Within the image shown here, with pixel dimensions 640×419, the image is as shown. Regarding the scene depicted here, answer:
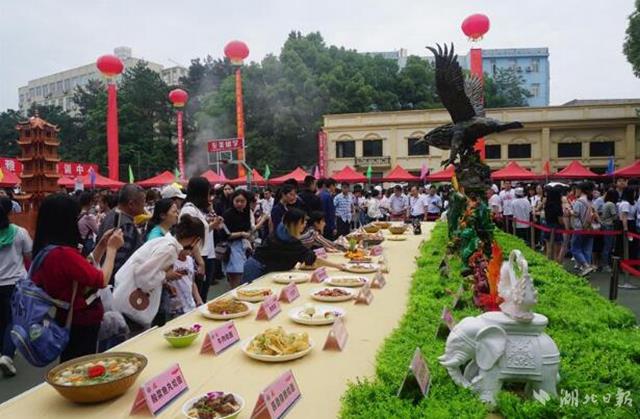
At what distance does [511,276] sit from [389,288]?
2.00m

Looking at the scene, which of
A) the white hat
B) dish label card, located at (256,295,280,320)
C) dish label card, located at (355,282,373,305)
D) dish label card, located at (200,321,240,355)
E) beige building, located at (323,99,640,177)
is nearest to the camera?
dish label card, located at (200,321,240,355)

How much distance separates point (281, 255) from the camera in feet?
14.6

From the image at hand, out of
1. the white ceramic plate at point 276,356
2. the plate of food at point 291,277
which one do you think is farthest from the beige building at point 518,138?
the white ceramic plate at point 276,356

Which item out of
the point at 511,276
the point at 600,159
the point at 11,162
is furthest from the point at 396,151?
the point at 511,276

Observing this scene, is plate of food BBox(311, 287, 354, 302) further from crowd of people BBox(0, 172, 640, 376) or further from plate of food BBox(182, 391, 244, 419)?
plate of food BBox(182, 391, 244, 419)

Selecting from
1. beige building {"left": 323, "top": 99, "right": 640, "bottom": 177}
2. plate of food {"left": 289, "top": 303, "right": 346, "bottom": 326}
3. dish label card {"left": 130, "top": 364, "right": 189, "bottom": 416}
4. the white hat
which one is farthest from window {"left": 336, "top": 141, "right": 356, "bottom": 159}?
dish label card {"left": 130, "top": 364, "right": 189, "bottom": 416}

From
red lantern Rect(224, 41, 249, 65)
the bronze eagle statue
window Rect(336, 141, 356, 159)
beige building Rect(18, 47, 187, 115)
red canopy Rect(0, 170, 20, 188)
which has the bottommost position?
red canopy Rect(0, 170, 20, 188)

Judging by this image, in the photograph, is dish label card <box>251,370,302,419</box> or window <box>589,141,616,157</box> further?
window <box>589,141,616,157</box>

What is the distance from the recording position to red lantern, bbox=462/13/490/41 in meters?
13.7

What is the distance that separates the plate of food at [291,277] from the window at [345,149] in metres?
27.1

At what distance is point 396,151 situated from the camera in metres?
30.3

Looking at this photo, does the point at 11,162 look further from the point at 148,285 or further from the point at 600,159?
the point at 600,159

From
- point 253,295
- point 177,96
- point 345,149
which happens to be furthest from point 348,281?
point 345,149

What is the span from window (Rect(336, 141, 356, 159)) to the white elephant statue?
96.8 ft
